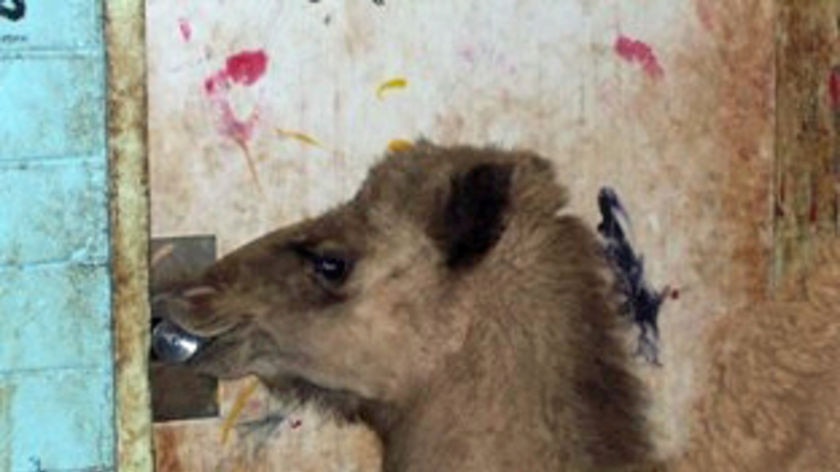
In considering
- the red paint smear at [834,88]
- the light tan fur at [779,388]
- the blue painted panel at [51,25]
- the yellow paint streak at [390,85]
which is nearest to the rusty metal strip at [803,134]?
the red paint smear at [834,88]

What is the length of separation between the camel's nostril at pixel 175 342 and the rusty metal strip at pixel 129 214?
220mm

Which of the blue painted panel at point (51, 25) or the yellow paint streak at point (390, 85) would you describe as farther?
the yellow paint streak at point (390, 85)

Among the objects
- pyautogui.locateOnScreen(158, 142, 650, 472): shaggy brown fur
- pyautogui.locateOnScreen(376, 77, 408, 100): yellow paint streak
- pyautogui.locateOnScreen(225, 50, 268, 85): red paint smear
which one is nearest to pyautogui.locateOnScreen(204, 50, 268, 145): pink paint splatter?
pyautogui.locateOnScreen(225, 50, 268, 85): red paint smear

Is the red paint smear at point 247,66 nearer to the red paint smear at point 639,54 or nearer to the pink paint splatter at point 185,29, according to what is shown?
the pink paint splatter at point 185,29

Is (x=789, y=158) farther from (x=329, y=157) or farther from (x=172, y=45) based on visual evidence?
(x=172, y=45)

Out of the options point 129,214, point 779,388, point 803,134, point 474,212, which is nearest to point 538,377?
point 474,212

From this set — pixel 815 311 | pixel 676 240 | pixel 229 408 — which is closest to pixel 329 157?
pixel 229 408

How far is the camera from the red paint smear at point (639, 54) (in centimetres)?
388

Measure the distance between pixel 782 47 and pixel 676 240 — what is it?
44 centimetres

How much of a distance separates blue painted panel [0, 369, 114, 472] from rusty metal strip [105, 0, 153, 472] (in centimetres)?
3

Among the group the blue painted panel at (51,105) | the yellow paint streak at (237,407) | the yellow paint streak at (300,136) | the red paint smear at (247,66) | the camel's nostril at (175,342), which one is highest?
the red paint smear at (247,66)

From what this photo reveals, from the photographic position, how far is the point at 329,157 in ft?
12.1

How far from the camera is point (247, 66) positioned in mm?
3602

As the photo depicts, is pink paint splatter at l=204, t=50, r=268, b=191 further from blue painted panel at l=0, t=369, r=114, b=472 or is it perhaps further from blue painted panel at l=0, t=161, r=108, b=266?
blue painted panel at l=0, t=369, r=114, b=472
